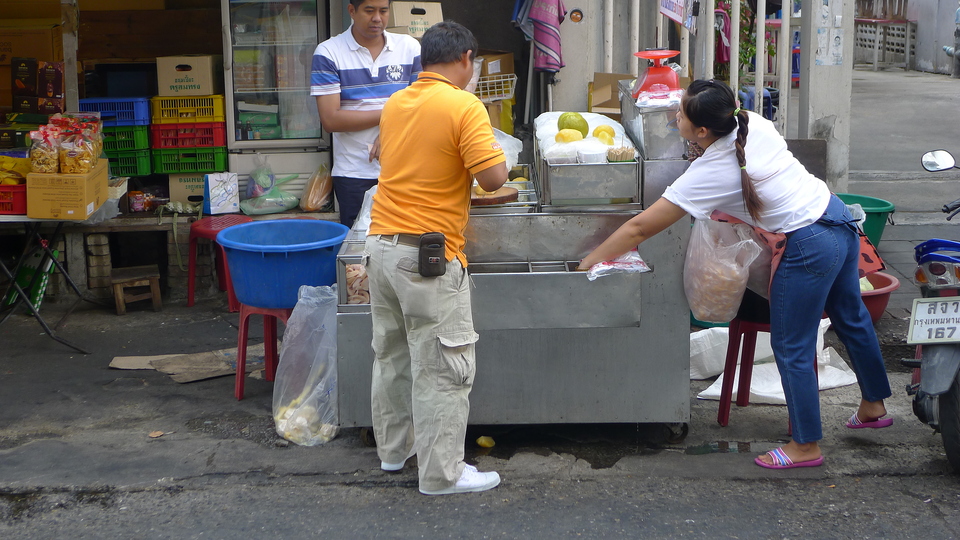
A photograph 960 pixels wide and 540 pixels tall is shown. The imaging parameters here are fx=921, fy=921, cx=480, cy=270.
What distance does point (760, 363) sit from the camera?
4629 millimetres

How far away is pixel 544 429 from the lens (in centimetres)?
404

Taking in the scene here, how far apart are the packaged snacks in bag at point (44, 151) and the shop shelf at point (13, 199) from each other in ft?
0.44

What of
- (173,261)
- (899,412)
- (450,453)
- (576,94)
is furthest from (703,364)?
(173,261)

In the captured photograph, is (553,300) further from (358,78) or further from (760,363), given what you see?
(358,78)

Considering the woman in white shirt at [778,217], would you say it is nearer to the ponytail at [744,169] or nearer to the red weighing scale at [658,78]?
the ponytail at [744,169]

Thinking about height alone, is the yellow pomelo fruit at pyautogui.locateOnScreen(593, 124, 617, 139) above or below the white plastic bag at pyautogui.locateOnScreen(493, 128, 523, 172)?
above

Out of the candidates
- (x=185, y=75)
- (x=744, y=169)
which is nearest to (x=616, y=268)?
(x=744, y=169)

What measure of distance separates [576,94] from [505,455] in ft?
10.5

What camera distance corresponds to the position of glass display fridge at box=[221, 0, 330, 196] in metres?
6.12

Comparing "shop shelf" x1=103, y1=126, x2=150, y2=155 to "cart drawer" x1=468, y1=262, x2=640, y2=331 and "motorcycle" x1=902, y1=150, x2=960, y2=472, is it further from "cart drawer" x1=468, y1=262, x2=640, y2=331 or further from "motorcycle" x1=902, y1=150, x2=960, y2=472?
"motorcycle" x1=902, y1=150, x2=960, y2=472

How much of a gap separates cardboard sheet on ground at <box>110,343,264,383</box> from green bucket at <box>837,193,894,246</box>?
12.6ft

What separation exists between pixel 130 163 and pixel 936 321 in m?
4.96

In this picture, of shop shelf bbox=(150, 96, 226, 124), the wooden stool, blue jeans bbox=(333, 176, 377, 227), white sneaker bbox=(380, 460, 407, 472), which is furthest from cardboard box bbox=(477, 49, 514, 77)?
white sneaker bbox=(380, 460, 407, 472)

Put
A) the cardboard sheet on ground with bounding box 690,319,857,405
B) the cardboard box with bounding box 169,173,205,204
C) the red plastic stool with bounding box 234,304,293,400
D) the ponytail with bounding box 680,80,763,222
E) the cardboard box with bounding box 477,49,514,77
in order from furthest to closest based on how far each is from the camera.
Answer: the cardboard box with bounding box 169,173,205,204
the cardboard box with bounding box 477,49,514,77
the cardboard sheet on ground with bounding box 690,319,857,405
the red plastic stool with bounding box 234,304,293,400
the ponytail with bounding box 680,80,763,222
